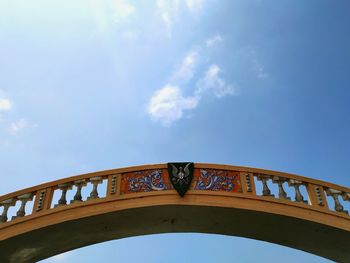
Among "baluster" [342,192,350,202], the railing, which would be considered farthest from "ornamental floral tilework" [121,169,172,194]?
"baluster" [342,192,350,202]

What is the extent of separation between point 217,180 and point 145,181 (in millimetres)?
1130

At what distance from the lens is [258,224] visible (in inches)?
220

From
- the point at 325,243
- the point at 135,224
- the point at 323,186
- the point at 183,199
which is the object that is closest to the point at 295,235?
the point at 325,243

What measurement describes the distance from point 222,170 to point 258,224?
39.2 inches

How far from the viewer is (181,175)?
5.64 metres

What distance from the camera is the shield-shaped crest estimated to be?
5504 millimetres

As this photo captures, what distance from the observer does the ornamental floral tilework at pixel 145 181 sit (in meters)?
5.54

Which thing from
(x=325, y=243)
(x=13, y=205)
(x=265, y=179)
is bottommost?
(x=325, y=243)

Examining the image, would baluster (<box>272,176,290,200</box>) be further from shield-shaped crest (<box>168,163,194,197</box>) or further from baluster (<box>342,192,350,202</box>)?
shield-shaped crest (<box>168,163,194,197</box>)

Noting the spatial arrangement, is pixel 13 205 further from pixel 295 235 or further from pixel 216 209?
pixel 295 235

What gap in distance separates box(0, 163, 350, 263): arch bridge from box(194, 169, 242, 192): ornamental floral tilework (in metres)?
0.02

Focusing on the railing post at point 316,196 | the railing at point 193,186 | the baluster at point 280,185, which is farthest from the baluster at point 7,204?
the railing post at point 316,196

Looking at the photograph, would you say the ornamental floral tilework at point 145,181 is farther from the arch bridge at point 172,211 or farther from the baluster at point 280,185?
the baluster at point 280,185

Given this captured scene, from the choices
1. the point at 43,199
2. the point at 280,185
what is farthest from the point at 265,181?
the point at 43,199
